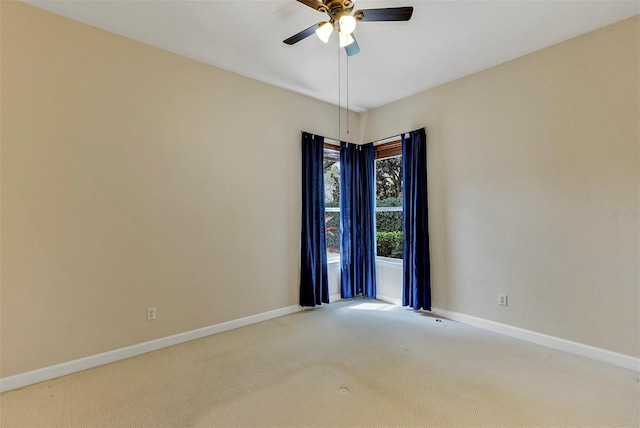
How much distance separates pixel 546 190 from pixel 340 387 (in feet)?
8.39

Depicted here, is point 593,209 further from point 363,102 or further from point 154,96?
point 154,96

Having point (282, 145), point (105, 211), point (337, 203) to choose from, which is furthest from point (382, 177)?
point (105, 211)

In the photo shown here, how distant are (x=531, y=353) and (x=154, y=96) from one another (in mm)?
4142

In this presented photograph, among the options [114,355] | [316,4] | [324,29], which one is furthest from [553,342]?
[114,355]

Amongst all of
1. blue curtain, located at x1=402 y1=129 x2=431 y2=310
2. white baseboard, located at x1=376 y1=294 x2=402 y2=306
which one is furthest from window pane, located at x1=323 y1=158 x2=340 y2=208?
white baseboard, located at x1=376 y1=294 x2=402 y2=306

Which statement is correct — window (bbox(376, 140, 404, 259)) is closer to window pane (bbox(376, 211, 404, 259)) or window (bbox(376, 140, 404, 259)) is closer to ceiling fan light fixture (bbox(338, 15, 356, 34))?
window pane (bbox(376, 211, 404, 259))

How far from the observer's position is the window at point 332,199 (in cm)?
439

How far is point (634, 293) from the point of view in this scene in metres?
2.43

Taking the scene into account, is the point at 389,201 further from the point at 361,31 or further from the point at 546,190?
the point at 361,31

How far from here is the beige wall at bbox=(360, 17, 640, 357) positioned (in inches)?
97.5

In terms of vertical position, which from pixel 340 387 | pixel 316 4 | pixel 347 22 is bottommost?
pixel 340 387

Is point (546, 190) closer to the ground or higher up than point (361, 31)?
closer to the ground

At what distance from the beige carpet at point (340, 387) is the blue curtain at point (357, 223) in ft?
4.54

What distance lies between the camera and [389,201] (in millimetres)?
4398
